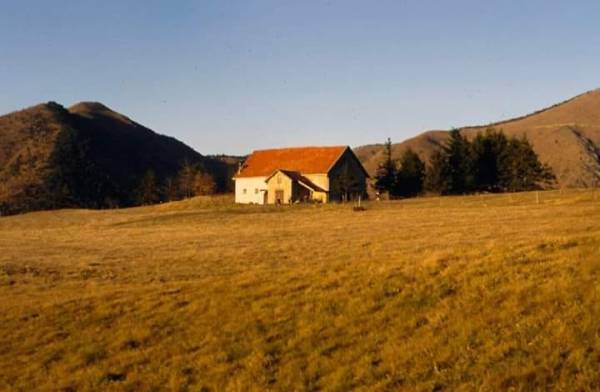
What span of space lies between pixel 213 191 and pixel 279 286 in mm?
102862

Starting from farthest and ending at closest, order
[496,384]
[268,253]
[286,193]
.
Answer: [286,193], [268,253], [496,384]

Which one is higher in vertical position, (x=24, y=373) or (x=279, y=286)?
(x=279, y=286)

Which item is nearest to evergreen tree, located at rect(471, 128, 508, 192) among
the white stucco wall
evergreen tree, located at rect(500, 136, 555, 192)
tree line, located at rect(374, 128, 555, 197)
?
tree line, located at rect(374, 128, 555, 197)

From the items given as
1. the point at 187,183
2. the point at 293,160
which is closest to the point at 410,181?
the point at 293,160

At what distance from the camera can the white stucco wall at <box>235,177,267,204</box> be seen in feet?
288

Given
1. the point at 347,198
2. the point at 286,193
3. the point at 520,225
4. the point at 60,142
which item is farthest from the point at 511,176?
the point at 60,142

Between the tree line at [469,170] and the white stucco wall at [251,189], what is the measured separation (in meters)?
16.2

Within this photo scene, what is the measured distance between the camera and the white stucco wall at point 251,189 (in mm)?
87812

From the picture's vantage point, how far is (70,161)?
132 m

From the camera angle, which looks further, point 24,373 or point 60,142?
point 60,142

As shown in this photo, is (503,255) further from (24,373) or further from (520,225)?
(520,225)

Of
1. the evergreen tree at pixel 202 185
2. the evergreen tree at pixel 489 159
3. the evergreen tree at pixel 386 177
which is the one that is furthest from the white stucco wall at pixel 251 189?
the evergreen tree at pixel 489 159

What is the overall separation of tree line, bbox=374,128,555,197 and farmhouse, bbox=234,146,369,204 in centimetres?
498

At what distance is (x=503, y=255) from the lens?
1633cm
